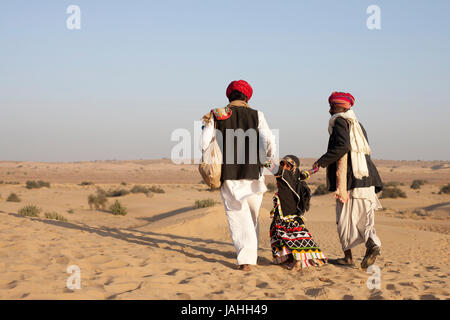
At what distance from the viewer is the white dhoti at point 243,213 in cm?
532

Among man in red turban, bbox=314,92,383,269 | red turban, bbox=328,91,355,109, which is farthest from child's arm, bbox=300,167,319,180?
red turban, bbox=328,91,355,109

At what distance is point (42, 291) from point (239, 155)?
2.71m

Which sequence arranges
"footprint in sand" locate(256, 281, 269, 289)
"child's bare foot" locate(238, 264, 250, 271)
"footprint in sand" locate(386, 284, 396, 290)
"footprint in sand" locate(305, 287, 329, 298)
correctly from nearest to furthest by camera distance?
"footprint in sand" locate(305, 287, 329, 298) → "footprint in sand" locate(256, 281, 269, 289) → "footprint in sand" locate(386, 284, 396, 290) → "child's bare foot" locate(238, 264, 250, 271)

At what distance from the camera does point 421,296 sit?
4.44 meters

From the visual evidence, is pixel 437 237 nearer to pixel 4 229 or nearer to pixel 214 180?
pixel 214 180

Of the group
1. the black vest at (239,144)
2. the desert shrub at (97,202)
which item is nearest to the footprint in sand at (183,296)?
the black vest at (239,144)

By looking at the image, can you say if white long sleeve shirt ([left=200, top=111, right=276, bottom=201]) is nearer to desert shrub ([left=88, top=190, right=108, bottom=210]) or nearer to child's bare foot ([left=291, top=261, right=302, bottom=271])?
child's bare foot ([left=291, top=261, right=302, bottom=271])

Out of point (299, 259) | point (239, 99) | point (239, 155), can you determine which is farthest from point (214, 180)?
point (299, 259)

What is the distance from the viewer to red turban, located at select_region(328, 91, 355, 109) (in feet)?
18.9

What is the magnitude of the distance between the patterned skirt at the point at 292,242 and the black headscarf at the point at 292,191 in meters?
0.08

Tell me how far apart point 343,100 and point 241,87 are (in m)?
1.41

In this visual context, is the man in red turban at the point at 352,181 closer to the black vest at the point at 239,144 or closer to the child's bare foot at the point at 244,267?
the black vest at the point at 239,144

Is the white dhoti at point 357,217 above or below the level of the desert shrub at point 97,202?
above

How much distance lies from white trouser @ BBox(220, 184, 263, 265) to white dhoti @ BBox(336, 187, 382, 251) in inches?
45.5
